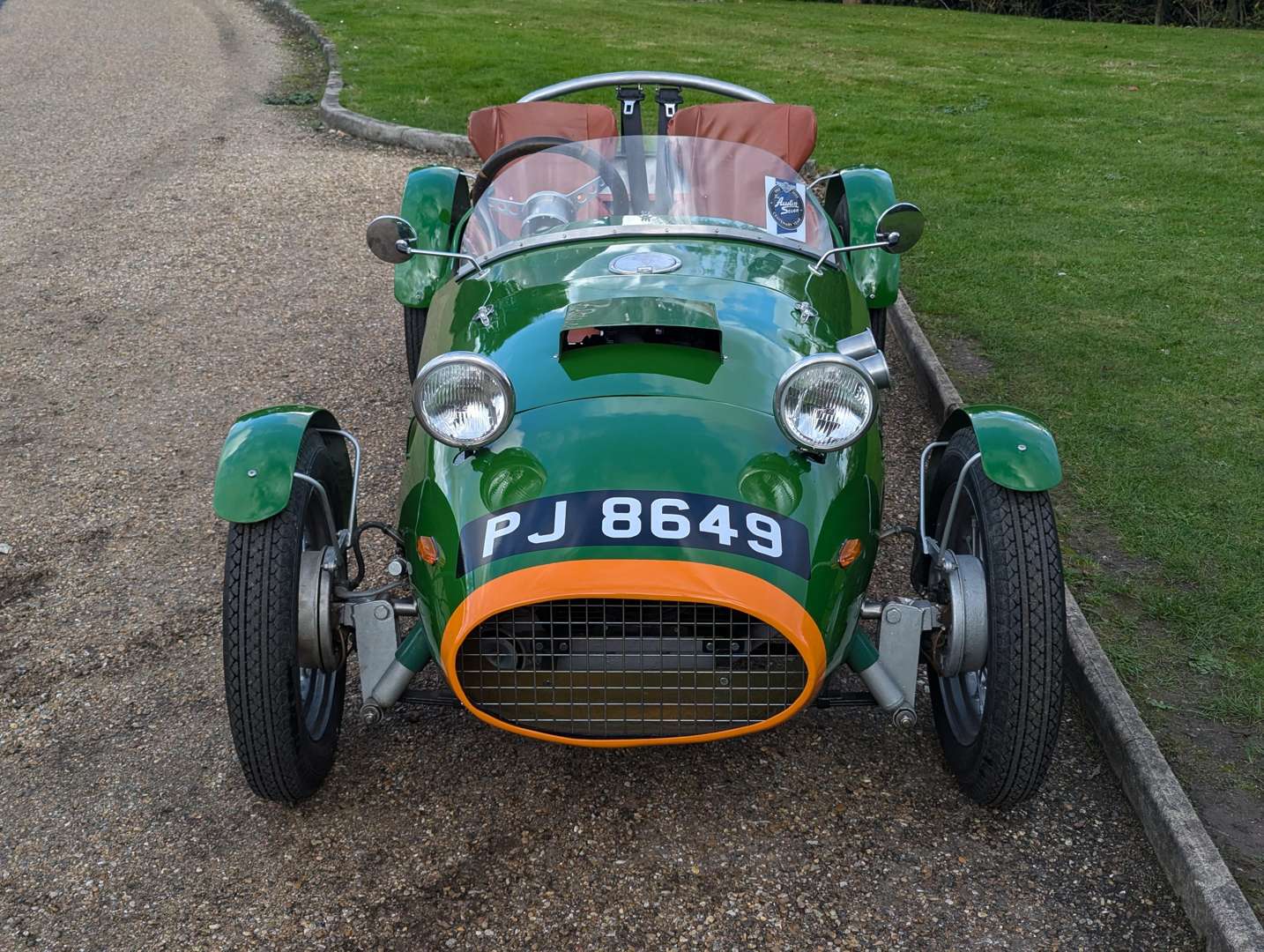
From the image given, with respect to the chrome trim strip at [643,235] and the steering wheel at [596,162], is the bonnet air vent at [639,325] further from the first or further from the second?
the steering wheel at [596,162]

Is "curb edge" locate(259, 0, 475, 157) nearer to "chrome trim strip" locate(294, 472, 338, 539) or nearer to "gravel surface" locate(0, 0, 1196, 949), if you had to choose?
"gravel surface" locate(0, 0, 1196, 949)

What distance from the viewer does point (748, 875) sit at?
9.79 ft

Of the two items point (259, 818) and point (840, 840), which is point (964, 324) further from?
point (259, 818)

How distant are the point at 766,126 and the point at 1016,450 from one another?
320 cm

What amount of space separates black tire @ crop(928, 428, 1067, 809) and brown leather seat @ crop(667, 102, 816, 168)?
3.11m

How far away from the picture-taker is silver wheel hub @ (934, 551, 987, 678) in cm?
301

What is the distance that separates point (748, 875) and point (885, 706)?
0.56 meters

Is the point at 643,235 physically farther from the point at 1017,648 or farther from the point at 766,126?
the point at 766,126

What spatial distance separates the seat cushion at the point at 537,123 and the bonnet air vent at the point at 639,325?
2.67 meters

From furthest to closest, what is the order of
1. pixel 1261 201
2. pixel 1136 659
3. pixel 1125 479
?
1. pixel 1261 201
2. pixel 1125 479
3. pixel 1136 659

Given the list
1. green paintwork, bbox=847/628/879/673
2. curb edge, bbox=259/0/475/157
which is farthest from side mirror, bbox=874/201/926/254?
curb edge, bbox=259/0/475/157

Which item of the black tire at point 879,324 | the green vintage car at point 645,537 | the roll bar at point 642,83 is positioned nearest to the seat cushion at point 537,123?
the roll bar at point 642,83

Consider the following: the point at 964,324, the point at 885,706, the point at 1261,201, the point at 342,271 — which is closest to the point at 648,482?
the point at 885,706

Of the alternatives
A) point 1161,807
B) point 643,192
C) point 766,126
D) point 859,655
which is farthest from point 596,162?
point 1161,807
